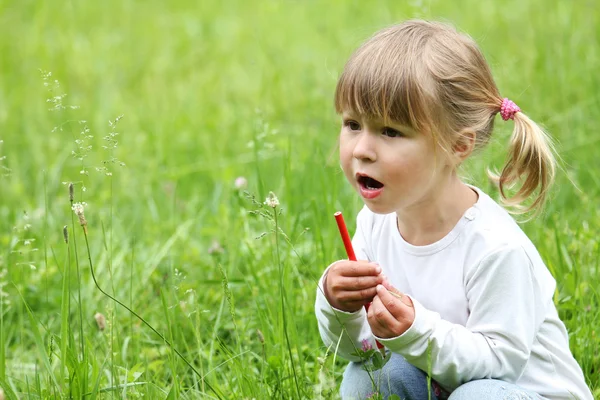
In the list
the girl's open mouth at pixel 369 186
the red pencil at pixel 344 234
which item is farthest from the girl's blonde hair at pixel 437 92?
the red pencil at pixel 344 234

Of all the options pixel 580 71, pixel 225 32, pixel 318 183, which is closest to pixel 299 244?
pixel 318 183

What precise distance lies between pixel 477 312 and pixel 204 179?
230 cm

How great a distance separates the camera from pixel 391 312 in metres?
1.79

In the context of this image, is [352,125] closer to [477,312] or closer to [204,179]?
[477,312]

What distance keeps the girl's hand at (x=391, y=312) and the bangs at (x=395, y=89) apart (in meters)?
0.34

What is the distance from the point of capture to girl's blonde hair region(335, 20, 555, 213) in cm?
185

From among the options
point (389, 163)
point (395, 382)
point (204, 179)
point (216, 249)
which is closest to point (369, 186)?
point (389, 163)

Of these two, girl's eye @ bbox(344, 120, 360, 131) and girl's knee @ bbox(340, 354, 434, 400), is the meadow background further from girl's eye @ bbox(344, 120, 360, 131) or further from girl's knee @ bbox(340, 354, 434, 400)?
girl's eye @ bbox(344, 120, 360, 131)

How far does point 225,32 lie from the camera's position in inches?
233

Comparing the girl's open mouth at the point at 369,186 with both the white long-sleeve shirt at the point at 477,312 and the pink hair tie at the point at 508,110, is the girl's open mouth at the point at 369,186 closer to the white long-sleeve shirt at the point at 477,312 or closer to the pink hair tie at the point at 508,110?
the white long-sleeve shirt at the point at 477,312

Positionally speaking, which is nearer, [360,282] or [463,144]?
[360,282]

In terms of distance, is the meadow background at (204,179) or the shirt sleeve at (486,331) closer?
the shirt sleeve at (486,331)

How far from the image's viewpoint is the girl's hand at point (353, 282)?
5.96ft

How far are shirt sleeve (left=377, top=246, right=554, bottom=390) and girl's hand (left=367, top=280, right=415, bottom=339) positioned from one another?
0.04 feet
